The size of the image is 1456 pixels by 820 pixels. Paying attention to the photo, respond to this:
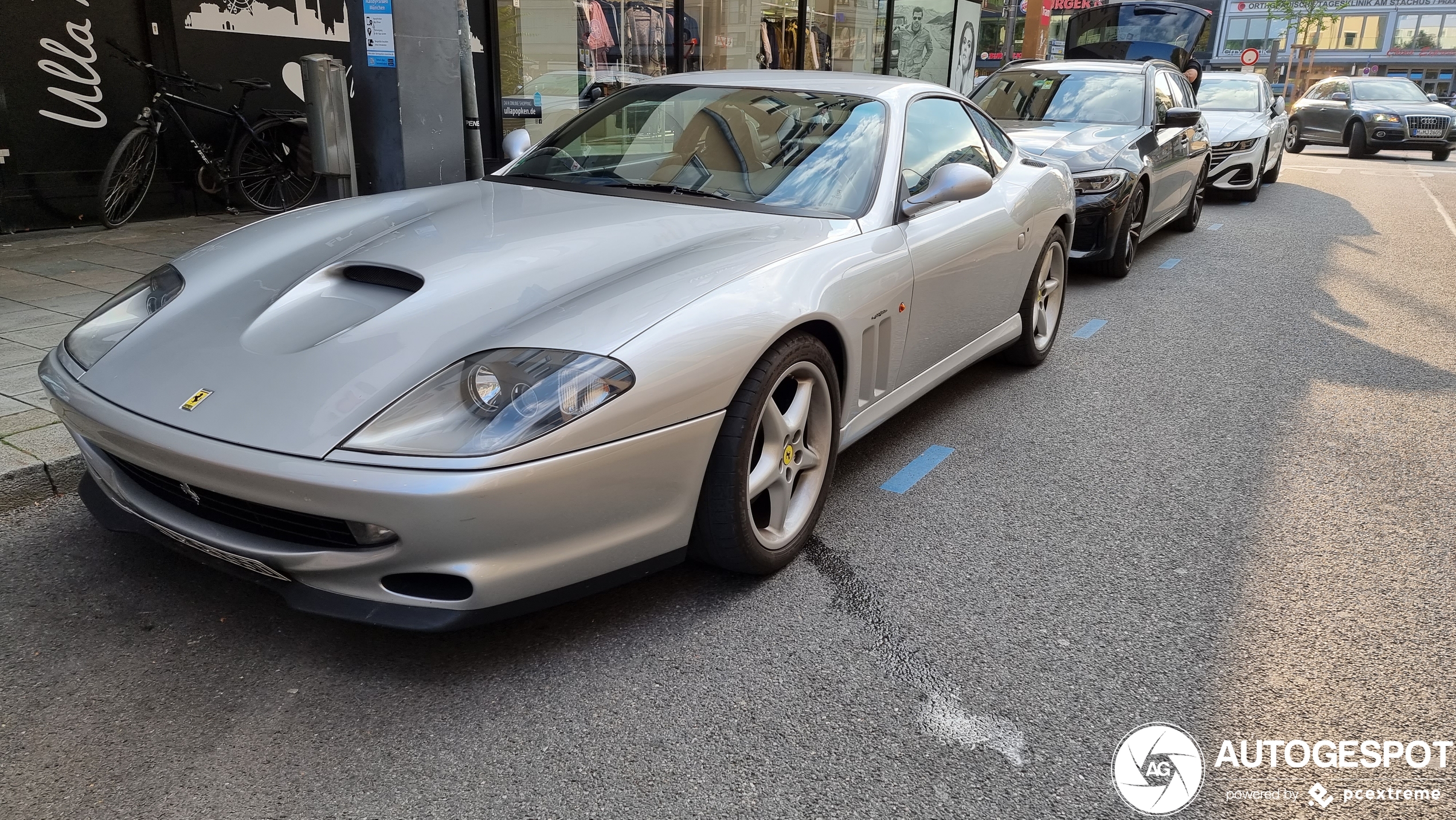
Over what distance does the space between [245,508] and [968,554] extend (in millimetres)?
2032

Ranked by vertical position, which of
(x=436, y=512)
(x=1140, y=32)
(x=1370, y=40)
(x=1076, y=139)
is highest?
(x=1370, y=40)

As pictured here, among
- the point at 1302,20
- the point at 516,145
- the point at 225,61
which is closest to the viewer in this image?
the point at 516,145

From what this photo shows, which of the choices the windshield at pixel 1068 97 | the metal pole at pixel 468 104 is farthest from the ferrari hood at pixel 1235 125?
the metal pole at pixel 468 104

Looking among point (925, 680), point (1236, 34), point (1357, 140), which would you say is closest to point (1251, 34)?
point (1236, 34)

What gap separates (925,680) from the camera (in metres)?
2.46

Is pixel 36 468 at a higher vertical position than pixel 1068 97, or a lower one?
lower

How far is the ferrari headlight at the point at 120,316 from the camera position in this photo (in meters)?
2.71

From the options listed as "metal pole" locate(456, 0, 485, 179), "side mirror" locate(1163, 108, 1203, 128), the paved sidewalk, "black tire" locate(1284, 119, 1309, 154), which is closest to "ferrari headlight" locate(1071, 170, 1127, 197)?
"side mirror" locate(1163, 108, 1203, 128)

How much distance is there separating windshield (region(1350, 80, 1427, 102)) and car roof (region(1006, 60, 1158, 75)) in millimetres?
16536

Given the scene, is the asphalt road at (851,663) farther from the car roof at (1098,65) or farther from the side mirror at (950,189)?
the car roof at (1098,65)

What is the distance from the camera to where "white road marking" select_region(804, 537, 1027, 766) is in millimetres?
2246

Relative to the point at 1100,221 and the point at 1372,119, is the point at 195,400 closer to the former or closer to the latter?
the point at 1100,221

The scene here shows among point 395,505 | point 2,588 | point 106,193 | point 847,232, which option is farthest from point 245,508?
point 106,193

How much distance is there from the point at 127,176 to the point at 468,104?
106 inches
